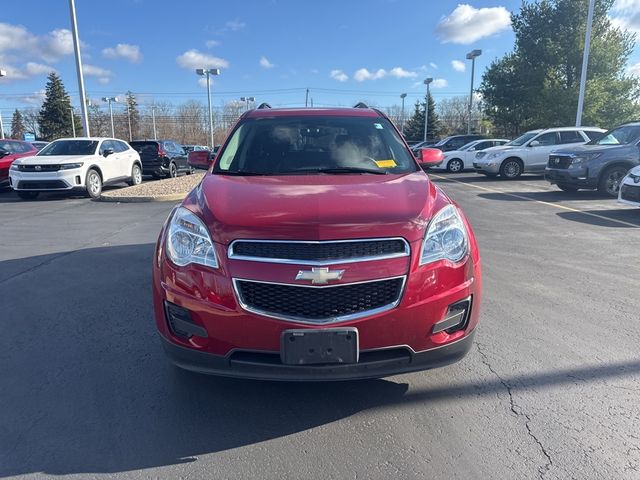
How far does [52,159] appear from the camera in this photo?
11812 mm

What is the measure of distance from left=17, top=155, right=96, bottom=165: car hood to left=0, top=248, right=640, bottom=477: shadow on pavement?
9.09 m

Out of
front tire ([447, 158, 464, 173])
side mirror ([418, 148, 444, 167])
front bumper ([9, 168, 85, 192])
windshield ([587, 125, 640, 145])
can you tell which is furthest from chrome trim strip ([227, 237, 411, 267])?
front tire ([447, 158, 464, 173])

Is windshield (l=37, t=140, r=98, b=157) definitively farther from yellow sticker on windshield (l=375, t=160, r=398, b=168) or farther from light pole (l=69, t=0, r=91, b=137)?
yellow sticker on windshield (l=375, t=160, r=398, b=168)

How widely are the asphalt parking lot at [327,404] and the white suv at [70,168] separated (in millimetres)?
7913

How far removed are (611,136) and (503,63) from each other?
2361 centimetres

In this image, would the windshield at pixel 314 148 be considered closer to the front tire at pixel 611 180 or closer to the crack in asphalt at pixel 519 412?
the crack in asphalt at pixel 519 412

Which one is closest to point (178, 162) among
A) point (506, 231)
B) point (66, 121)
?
point (506, 231)

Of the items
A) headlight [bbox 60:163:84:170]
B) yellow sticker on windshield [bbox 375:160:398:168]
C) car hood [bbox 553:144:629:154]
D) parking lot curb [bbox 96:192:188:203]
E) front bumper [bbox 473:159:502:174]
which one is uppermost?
car hood [bbox 553:144:629:154]

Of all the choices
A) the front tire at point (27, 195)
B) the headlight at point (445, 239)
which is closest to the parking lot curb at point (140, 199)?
the front tire at point (27, 195)

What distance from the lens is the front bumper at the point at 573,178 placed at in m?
11.5

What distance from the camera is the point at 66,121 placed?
6488 centimetres

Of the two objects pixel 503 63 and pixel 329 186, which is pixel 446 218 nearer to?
pixel 329 186

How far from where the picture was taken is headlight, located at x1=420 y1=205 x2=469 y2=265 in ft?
8.04

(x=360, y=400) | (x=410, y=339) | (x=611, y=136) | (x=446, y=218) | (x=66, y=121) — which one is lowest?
(x=360, y=400)
